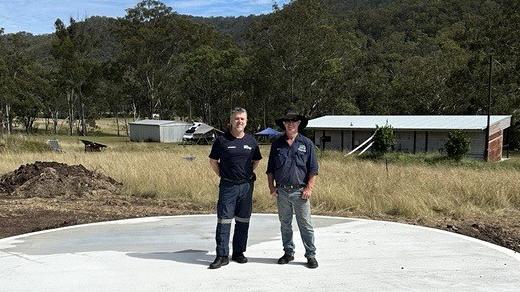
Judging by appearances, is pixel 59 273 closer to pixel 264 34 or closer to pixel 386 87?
pixel 264 34

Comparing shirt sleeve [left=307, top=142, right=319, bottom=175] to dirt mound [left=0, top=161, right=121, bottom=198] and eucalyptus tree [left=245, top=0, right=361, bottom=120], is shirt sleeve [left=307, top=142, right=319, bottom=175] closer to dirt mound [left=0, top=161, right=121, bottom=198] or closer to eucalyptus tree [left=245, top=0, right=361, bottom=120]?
dirt mound [left=0, top=161, right=121, bottom=198]

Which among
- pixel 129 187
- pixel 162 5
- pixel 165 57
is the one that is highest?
pixel 162 5

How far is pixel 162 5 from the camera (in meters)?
62.3

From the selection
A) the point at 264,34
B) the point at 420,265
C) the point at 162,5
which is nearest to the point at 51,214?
Result: the point at 420,265

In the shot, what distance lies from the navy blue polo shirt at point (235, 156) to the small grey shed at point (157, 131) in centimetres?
4883

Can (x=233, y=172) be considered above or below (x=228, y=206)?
above

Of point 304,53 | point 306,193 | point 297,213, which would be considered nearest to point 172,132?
point 304,53

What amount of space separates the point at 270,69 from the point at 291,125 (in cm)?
5098

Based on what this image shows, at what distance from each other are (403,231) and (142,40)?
180 feet

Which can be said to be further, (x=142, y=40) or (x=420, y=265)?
(x=142, y=40)

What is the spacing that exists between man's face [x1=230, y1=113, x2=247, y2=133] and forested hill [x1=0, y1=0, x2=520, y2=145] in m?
41.4

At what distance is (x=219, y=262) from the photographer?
18.9 feet

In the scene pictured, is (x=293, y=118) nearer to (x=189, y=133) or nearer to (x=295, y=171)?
(x=295, y=171)

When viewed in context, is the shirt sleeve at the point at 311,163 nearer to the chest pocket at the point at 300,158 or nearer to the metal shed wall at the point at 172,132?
the chest pocket at the point at 300,158
